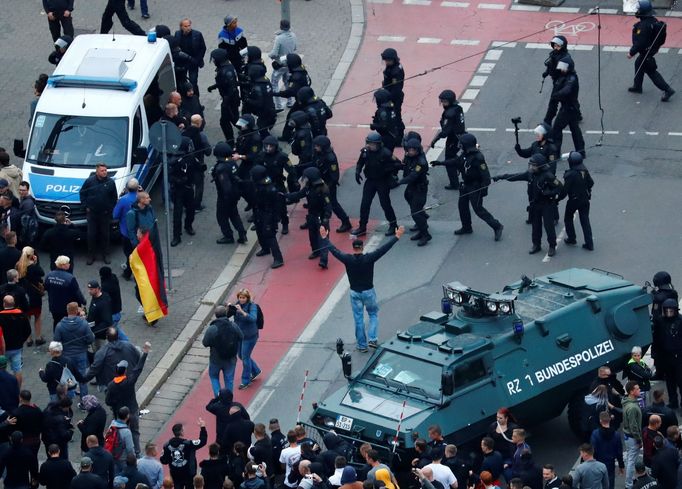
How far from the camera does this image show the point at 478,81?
3441cm

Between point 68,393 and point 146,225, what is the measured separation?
173 inches

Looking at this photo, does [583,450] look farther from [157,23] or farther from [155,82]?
[157,23]

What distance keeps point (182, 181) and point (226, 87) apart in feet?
11.7

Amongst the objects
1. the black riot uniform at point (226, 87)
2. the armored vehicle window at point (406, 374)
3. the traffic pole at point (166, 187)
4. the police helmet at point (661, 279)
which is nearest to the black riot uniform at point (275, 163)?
the traffic pole at point (166, 187)

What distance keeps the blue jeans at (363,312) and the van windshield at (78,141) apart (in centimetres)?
531

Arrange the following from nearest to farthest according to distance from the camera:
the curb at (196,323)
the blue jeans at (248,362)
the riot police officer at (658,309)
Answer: the riot police officer at (658,309)
the blue jeans at (248,362)
the curb at (196,323)

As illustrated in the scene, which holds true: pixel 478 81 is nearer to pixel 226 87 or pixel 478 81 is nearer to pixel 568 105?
pixel 568 105

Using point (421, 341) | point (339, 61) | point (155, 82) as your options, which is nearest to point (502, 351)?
point (421, 341)

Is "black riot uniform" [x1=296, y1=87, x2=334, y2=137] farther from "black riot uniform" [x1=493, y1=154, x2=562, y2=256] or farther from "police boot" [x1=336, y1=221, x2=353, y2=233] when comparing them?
"black riot uniform" [x1=493, y1=154, x2=562, y2=256]

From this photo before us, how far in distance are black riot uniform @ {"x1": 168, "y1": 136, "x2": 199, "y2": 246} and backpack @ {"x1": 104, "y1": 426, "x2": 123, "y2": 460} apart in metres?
7.32

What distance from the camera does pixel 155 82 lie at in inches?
1222

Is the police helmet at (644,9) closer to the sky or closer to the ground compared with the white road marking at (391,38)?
closer to the sky

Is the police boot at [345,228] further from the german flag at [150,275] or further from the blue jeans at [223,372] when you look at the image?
the blue jeans at [223,372]

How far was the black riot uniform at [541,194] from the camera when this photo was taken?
1101 inches
